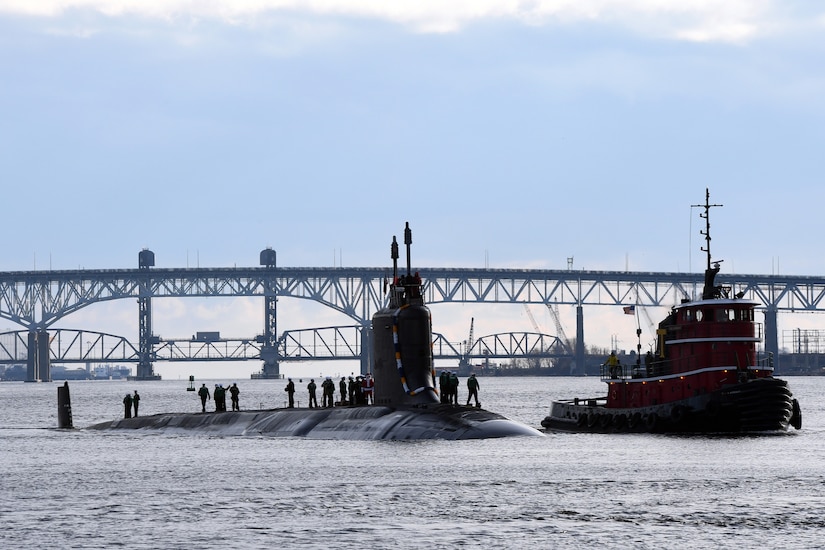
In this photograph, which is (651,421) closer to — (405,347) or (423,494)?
(405,347)

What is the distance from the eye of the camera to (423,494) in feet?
91.4

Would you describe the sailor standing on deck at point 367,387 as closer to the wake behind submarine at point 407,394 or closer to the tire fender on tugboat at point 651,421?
the wake behind submarine at point 407,394

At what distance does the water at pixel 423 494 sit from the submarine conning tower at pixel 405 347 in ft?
6.66

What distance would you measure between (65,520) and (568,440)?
831 inches

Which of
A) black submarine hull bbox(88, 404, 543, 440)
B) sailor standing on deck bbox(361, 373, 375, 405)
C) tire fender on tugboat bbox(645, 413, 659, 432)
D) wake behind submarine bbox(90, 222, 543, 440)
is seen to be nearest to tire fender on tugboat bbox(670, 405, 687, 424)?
tire fender on tugboat bbox(645, 413, 659, 432)

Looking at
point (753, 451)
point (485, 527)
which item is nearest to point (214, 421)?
point (753, 451)

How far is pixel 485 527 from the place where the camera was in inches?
930

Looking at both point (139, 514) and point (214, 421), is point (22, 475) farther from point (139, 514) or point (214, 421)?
point (214, 421)

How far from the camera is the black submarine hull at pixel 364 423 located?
38312mm

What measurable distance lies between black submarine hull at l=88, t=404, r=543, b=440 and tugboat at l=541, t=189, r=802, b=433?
4.76 meters

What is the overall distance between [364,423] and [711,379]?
10804 mm

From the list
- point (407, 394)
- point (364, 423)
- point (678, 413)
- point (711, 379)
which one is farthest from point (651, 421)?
point (364, 423)

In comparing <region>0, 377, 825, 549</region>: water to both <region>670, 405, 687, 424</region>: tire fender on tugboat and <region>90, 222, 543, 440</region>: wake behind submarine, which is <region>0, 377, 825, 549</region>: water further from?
<region>670, 405, 687, 424</region>: tire fender on tugboat

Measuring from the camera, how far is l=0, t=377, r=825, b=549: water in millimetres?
22797
